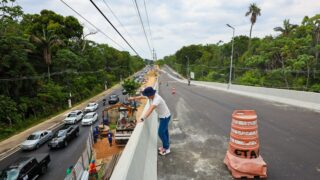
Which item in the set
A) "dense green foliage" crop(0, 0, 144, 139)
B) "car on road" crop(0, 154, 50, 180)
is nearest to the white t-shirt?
"car on road" crop(0, 154, 50, 180)

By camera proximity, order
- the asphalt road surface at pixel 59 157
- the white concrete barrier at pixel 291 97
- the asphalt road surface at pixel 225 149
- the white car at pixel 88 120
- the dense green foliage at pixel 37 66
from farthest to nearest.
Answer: the white car at pixel 88 120, the dense green foliage at pixel 37 66, the asphalt road surface at pixel 59 157, the white concrete barrier at pixel 291 97, the asphalt road surface at pixel 225 149

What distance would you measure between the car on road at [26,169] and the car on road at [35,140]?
4.43m

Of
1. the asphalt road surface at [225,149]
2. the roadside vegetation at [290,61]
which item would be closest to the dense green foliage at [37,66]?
the asphalt road surface at [225,149]

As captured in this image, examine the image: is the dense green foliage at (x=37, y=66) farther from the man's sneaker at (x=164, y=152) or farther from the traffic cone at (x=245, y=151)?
the traffic cone at (x=245, y=151)

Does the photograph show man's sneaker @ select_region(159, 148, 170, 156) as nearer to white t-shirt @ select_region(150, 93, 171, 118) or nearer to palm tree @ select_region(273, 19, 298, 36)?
white t-shirt @ select_region(150, 93, 171, 118)

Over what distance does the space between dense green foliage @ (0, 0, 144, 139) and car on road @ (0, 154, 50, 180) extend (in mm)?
10085

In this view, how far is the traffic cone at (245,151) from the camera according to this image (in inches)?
144

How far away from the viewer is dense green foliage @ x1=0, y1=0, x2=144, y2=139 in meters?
20.0

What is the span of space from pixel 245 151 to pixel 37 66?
109 feet

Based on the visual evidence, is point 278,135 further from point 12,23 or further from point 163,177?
point 12,23

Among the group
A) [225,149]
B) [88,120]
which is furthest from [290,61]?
[225,149]

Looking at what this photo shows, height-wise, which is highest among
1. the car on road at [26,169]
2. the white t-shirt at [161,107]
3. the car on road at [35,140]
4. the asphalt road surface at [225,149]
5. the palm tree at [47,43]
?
the palm tree at [47,43]

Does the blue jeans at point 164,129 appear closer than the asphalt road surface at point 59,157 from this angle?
Yes

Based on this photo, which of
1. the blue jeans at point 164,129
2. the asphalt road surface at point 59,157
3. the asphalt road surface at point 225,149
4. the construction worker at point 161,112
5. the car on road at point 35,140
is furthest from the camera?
the car on road at point 35,140
